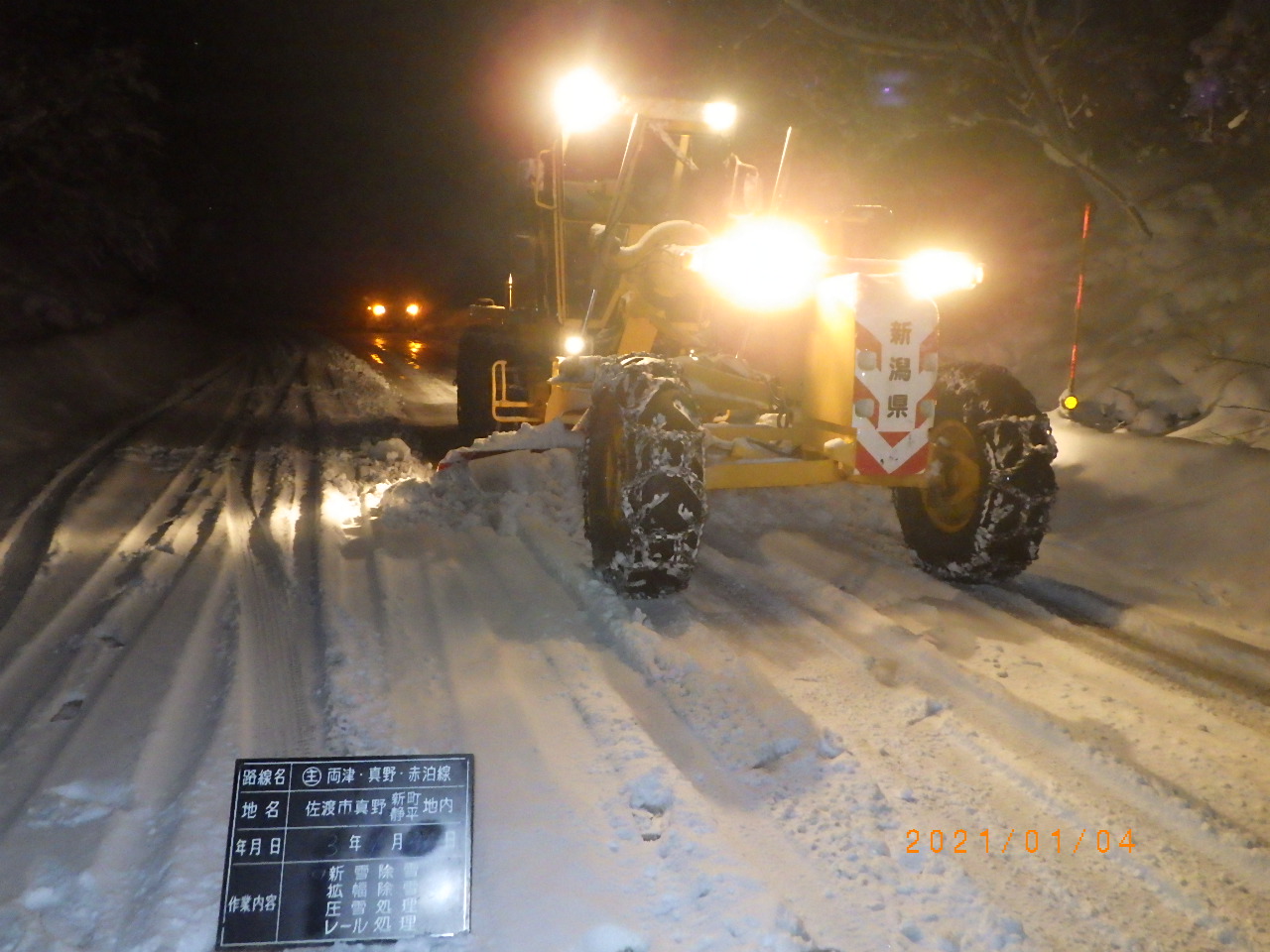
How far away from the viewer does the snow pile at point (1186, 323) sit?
8484 mm

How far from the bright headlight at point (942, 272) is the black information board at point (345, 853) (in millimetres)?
3936

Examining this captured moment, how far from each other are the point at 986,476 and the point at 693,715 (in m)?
2.48

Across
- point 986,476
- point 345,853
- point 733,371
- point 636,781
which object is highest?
point 733,371

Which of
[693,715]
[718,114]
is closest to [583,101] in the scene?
[718,114]

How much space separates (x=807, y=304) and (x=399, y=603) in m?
2.91

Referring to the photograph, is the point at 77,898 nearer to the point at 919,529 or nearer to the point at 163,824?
the point at 163,824

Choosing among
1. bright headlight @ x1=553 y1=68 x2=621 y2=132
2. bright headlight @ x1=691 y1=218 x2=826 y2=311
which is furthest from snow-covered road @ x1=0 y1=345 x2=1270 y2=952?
bright headlight @ x1=553 y1=68 x2=621 y2=132

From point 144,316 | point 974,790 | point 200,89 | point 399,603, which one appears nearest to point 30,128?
point 144,316

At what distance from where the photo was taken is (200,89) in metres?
29.4

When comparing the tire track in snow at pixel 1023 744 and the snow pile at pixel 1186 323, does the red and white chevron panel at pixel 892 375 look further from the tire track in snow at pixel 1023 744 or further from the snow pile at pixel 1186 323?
the snow pile at pixel 1186 323

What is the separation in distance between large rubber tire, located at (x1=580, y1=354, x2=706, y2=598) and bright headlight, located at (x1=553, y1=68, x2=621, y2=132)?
2670mm

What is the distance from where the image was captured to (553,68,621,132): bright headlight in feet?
22.5
